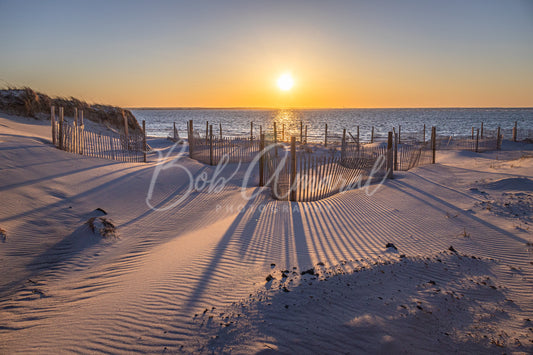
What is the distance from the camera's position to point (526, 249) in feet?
20.1

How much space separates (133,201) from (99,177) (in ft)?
6.81

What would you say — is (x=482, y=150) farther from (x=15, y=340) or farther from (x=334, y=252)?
(x=15, y=340)

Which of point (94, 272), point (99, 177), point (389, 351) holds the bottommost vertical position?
point (94, 272)

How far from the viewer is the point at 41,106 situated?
23797mm

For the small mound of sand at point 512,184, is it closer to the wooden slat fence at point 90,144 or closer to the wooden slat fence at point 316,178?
the wooden slat fence at point 316,178

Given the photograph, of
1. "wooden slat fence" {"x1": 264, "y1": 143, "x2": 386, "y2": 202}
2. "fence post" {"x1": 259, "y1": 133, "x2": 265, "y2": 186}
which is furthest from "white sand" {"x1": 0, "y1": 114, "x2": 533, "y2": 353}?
"fence post" {"x1": 259, "y1": 133, "x2": 265, "y2": 186}

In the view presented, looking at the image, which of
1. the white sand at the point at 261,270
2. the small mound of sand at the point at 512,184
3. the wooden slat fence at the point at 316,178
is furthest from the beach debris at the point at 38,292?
the small mound of sand at the point at 512,184

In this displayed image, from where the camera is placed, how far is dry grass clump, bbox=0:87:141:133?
2239cm

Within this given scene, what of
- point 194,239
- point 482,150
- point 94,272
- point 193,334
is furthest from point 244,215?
point 482,150

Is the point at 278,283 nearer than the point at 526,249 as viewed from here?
→ Yes

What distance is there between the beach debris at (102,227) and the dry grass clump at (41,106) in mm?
14591

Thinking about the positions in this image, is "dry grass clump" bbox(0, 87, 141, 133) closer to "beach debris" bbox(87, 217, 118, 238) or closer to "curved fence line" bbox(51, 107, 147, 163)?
"curved fence line" bbox(51, 107, 147, 163)

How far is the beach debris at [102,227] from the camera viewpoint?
7445 millimetres

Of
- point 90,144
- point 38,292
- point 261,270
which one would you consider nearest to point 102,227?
point 38,292
